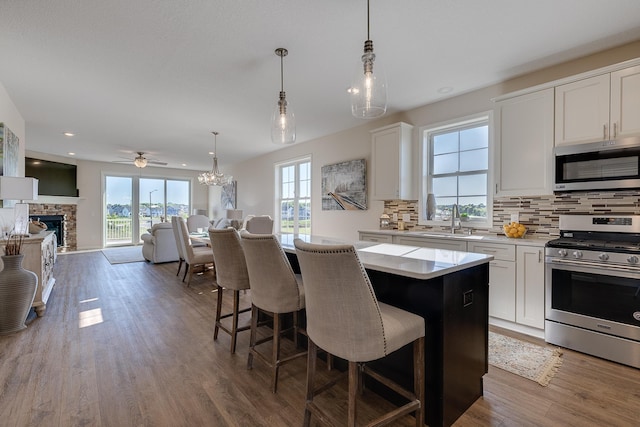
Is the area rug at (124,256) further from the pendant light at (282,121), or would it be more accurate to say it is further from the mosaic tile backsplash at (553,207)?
the mosaic tile backsplash at (553,207)

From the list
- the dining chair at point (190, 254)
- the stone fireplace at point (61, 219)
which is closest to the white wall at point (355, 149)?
the dining chair at point (190, 254)

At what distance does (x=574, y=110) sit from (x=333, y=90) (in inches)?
94.7

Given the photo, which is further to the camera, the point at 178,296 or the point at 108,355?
the point at 178,296

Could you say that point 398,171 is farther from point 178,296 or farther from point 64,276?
point 64,276

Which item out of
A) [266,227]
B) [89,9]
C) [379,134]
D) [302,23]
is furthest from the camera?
[266,227]

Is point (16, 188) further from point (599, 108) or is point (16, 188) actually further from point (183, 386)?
point (599, 108)

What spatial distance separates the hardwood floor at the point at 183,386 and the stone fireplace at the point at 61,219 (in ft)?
21.0

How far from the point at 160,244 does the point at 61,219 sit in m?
4.17

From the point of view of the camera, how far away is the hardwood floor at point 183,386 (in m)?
1.67

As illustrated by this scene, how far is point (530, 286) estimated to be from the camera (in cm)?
272

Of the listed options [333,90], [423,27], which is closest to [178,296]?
[333,90]

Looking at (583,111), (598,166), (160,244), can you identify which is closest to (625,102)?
(583,111)

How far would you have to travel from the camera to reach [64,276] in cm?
512

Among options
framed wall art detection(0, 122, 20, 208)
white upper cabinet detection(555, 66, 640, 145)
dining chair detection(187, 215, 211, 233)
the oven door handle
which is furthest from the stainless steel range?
dining chair detection(187, 215, 211, 233)
